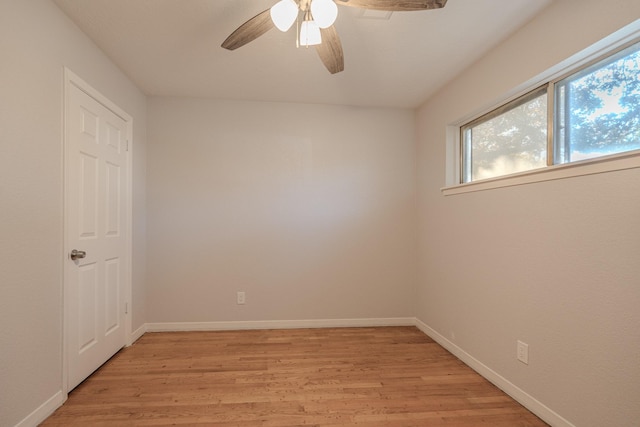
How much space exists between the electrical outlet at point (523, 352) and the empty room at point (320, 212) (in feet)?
0.06

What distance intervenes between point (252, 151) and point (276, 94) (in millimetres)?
642

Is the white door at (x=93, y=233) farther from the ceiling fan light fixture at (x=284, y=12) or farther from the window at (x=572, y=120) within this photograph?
the window at (x=572, y=120)

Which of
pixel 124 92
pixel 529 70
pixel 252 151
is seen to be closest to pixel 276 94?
pixel 252 151

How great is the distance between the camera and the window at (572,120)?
5.00 feet

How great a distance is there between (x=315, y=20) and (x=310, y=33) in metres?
0.15

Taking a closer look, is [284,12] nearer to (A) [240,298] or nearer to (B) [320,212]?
(B) [320,212]

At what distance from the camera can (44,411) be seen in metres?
1.78

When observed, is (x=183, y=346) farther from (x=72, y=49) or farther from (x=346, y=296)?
(x=72, y=49)

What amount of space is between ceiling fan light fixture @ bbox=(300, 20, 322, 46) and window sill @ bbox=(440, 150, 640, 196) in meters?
1.50

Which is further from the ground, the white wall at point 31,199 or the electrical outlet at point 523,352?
the white wall at point 31,199

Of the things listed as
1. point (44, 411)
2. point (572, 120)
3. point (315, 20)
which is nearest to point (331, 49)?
point (315, 20)

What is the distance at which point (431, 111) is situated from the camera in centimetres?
321

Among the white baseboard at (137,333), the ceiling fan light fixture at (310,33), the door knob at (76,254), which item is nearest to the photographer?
the ceiling fan light fixture at (310,33)

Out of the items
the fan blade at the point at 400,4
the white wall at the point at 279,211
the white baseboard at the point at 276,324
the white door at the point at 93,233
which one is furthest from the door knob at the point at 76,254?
the fan blade at the point at 400,4
